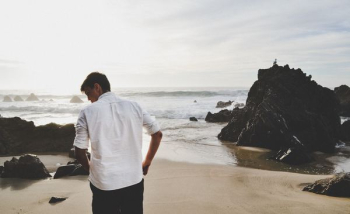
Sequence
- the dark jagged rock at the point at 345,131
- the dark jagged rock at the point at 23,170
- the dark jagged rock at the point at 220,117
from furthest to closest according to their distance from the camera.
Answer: the dark jagged rock at the point at 220,117 → the dark jagged rock at the point at 345,131 → the dark jagged rock at the point at 23,170

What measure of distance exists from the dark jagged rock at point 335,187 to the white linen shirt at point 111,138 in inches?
156

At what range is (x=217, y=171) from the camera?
6.79 meters

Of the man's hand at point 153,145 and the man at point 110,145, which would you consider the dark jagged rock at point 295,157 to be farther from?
the man at point 110,145

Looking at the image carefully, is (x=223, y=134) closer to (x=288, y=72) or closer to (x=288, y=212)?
(x=288, y=72)

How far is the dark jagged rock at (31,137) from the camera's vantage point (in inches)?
374

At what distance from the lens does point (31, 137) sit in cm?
993

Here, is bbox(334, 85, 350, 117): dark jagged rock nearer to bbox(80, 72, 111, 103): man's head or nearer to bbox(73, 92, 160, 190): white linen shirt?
bbox(73, 92, 160, 190): white linen shirt

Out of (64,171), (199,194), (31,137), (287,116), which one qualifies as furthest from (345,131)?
(31,137)

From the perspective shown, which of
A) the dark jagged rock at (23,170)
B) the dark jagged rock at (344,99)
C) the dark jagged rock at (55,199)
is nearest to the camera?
the dark jagged rock at (55,199)

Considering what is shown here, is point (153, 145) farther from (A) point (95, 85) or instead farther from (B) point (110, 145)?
(A) point (95, 85)

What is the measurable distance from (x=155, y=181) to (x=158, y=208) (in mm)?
1547

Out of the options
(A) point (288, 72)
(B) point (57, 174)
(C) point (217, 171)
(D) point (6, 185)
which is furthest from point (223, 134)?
(D) point (6, 185)

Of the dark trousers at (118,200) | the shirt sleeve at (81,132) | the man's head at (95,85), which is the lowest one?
the dark trousers at (118,200)

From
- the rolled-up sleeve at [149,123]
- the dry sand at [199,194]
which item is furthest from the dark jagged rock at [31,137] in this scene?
the rolled-up sleeve at [149,123]
